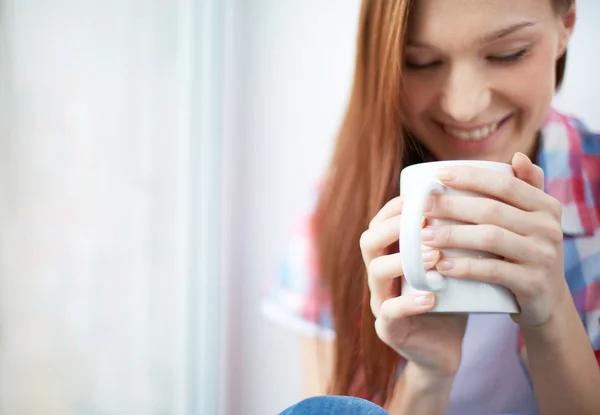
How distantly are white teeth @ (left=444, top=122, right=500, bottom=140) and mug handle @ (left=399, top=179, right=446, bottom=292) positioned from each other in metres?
0.20

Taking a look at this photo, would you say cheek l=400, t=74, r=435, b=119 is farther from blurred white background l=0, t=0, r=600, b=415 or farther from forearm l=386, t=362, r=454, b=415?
forearm l=386, t=362, r=454, b=415

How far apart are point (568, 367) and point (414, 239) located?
0.29 metres

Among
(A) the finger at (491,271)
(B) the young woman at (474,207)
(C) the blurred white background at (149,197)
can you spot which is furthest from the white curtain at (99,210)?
(A) the finger at (491,271)

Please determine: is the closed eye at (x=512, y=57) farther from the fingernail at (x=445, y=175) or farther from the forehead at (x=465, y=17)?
the fingernail at (x=445, y=175)

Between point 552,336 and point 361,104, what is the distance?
0.37 meters

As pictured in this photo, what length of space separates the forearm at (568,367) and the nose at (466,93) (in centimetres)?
24

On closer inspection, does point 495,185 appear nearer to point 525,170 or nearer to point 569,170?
point 525,170

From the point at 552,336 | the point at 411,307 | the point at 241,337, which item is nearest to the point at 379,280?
the point at 411,307

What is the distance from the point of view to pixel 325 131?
34.9 inches

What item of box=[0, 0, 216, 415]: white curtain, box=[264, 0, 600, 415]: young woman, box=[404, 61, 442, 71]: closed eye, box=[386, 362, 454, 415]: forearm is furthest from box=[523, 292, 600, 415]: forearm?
box=[0, 0, 216, 415]: white curtain

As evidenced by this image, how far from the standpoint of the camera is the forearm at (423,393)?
74 centimetres

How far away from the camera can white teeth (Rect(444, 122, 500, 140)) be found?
0.76 meters

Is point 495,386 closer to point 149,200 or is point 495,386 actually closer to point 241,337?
point 241,337

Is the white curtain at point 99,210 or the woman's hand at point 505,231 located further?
the white curtain at point 99,210
